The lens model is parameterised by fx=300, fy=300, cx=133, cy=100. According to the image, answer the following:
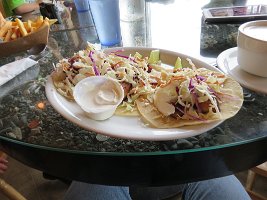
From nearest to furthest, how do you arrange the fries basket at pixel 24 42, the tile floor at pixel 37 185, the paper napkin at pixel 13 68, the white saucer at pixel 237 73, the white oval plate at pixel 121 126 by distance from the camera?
the white oval plate at pixel 121 126 → the white saucer at pixel 237 73 → the paper napkin at pixel 13 68 → the fries basket at pixel 24 42 → the tile floor at pixel 37 185

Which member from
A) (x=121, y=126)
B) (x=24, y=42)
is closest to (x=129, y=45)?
(x=24, y=42)

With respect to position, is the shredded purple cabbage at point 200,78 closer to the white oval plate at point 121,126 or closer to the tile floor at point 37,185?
the white oval plate at point 121,126

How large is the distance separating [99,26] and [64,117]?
1.37 feet

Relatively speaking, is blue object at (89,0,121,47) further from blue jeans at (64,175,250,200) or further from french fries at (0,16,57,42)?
blue jeans at (64,175,250,200)

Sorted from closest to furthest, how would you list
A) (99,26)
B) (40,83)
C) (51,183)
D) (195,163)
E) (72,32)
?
1. (195,163)
2. (40,83)
3. (99,26)
4. (72,32)
5. (51,183)

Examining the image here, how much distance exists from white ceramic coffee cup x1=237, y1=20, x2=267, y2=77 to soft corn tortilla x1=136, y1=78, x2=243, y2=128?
2.5 inches

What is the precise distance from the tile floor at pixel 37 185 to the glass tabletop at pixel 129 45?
28.3 inches

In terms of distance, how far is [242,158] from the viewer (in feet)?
1.85

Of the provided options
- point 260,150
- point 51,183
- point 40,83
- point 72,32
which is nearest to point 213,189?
point 260,150

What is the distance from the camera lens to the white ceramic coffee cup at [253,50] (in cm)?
64

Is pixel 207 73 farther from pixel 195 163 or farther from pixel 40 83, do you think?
pixel 40 83

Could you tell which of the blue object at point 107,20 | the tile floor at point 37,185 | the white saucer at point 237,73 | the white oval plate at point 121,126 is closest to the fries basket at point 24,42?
the blue object at point 107,20

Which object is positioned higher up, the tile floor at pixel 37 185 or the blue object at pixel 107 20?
the blue object at pixel 107 20

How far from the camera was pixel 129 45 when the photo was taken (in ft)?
3.06
